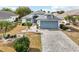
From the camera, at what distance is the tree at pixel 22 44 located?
2.21 meters

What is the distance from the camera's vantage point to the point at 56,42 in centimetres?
227

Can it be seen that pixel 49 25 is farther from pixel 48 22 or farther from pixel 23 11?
pixel 23 11

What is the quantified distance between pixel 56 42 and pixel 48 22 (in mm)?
278

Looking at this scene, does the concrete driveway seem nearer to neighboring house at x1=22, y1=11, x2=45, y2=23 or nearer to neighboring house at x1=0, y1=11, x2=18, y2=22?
neighboring house at x1=22, y1=11, x2=45, y2=23

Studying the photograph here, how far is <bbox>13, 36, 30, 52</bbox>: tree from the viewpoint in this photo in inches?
87.0

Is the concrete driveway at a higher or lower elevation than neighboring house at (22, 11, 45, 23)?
lower

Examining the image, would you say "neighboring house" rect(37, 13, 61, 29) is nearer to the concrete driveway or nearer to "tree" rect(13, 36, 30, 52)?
the concrete driveway

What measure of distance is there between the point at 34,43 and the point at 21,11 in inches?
17.5

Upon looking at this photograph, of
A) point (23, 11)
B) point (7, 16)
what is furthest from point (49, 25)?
point (7, 16)

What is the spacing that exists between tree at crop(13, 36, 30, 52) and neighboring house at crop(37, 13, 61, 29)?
26cm

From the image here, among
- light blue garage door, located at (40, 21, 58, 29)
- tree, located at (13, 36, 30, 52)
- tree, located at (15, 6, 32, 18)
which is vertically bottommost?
tree, located at (13, 36, 30, 52)

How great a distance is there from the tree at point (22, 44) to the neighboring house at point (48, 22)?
265mm

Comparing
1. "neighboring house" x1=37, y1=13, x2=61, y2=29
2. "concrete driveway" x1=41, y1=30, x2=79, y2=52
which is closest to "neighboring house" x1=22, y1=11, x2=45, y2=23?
"neighboring house" x1=37, y1=13, x2=61, y2=29
